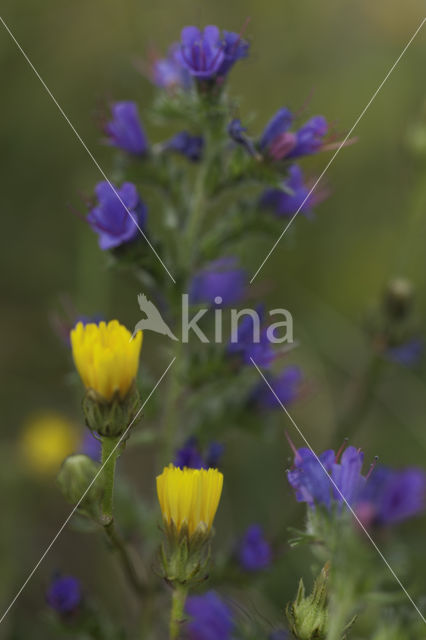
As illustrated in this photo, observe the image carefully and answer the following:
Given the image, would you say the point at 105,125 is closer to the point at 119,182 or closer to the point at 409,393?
the point at 119,182

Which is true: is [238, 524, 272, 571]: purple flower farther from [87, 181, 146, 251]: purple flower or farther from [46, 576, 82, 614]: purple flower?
[87, 181, 146, 251]: purple flower

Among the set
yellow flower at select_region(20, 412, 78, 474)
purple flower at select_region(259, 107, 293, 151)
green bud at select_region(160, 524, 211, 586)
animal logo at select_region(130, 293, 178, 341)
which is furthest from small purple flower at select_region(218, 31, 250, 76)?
yellow flower at select_region(20, 412, 78, 474)

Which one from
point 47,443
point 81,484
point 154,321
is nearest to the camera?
point 81,484

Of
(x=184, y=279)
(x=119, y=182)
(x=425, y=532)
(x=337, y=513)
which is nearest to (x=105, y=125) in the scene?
(x=119, y=182)

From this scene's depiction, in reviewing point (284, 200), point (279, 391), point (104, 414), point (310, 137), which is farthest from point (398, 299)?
point (104, 414)

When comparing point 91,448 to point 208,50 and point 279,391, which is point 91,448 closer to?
point 279,391

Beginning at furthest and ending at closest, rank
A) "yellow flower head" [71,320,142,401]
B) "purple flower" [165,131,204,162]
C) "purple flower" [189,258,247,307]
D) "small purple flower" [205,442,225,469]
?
"purple flower" [189,258,247,307] → "purple flower" [165,131,204,162] → "small purple flower" [205,442,225,469] → "yellow flower head" [71,320,142,401]

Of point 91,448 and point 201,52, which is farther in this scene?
point 91,448
